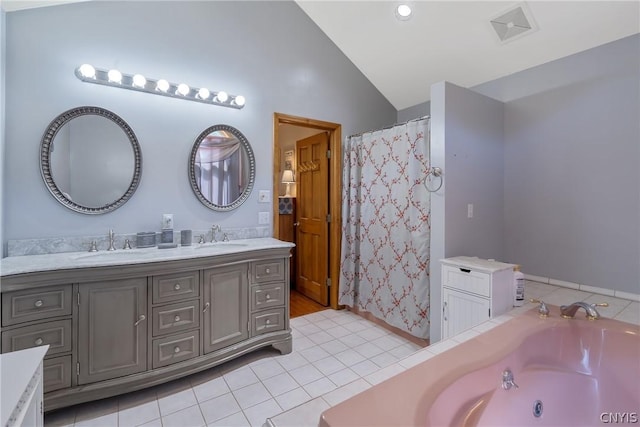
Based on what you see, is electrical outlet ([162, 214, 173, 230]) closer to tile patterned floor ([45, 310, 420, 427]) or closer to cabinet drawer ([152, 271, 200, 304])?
cabinet drawer ([152, 271, 200, 304])

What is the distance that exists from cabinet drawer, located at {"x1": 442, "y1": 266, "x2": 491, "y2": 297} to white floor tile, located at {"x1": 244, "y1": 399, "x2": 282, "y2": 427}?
1.38 metres

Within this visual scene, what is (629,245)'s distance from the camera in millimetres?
2023

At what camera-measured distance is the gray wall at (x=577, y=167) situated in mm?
2021

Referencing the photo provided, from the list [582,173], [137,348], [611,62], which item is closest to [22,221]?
[137,348]

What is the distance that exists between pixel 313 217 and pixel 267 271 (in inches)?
55.2

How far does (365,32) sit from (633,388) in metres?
3.15

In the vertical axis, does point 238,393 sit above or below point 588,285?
below

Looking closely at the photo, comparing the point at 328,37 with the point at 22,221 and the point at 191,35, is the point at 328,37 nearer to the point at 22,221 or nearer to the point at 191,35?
the point at 191,35

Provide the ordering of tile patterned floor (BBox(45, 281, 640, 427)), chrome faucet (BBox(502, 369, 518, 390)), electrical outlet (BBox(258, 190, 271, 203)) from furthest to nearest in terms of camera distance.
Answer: electrical outlet (BBox(258, 190, 271, 203)) < tile patterned floor (BBox(45, 281, 640, 427)) < chrome faucet (BBox(502, 369, 518, 390))

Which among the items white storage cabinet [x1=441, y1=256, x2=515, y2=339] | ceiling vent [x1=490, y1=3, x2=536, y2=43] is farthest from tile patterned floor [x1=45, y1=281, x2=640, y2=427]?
ceiling vent [x1=490, y1=3, x2=536, y2=43]

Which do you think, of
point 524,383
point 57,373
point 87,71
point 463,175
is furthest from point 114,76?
point 524,383

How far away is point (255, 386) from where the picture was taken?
1969 mm

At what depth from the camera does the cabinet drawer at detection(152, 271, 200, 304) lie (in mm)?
1827

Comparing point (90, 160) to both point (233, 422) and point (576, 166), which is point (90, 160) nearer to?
point (233, 422)
